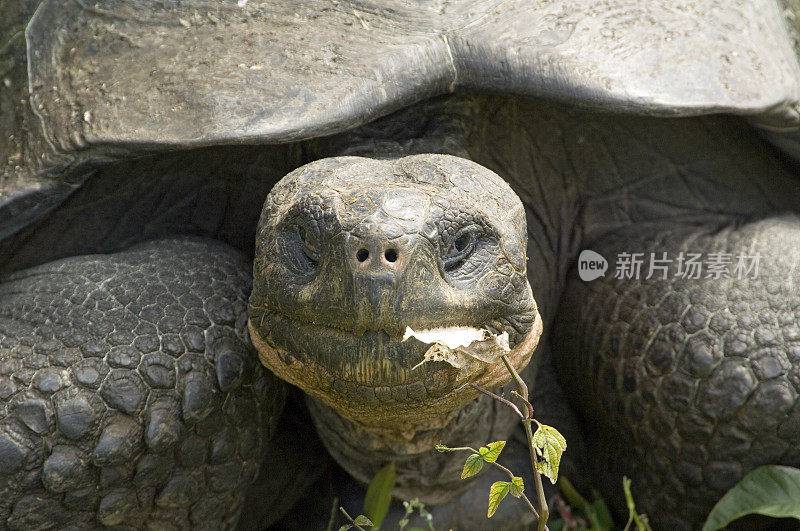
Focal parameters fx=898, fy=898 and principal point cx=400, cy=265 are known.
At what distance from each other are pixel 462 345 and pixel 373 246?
0.26m

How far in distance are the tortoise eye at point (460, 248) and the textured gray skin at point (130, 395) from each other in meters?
0.71

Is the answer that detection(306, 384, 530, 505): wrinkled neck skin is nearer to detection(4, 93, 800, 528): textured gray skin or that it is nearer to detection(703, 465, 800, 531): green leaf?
detection(4, 93, 800, 528): textured gray skin

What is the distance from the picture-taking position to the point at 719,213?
2.89 m

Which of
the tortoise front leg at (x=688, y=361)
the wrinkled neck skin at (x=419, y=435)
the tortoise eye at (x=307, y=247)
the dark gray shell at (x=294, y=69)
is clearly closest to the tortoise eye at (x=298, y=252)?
the tortoise eye at (x=307, y=247)

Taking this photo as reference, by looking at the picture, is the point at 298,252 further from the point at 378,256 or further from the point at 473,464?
the point at 473,464

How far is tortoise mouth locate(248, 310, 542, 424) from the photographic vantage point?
167cm

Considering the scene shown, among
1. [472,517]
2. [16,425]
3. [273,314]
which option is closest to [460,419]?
[472,517]

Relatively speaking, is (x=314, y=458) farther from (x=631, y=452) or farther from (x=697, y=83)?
(x=697, y=83)

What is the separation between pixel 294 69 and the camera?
2160 mm

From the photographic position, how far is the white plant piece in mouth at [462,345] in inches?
64.6

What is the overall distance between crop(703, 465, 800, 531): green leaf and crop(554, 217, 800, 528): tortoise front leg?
4 centimetres

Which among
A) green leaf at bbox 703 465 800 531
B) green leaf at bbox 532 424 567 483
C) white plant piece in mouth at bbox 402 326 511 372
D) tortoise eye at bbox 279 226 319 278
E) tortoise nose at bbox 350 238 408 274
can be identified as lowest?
green leaf at bbox 703 465 800 531

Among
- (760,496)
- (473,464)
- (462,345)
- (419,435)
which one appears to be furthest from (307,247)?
(760,496)

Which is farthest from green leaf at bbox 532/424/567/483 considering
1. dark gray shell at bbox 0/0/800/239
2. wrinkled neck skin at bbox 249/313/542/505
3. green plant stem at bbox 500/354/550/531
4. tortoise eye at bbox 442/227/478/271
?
dark gray shell at bbox 0/0/800/239
